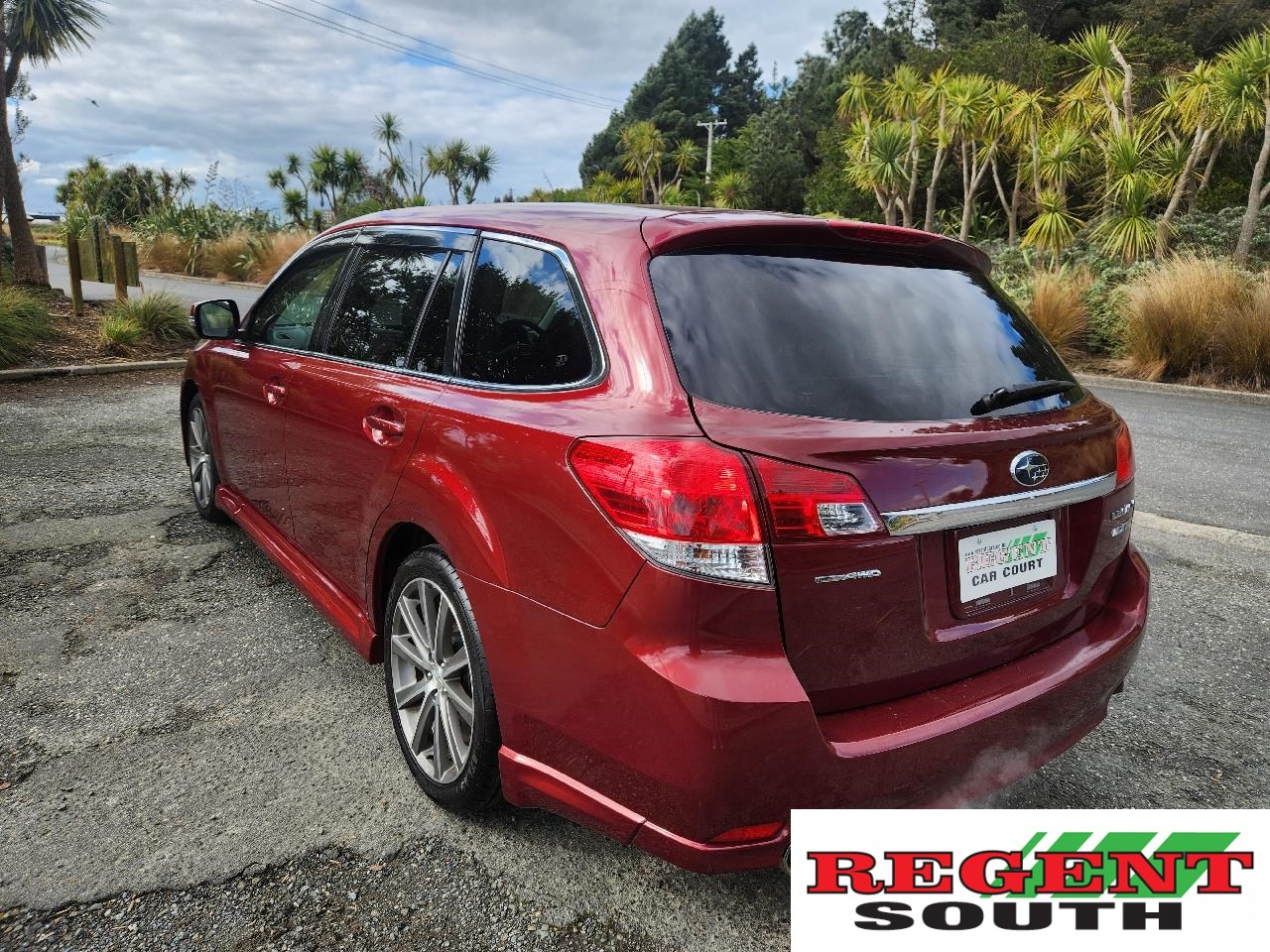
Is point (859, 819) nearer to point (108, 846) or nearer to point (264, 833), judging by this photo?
point (264, 833)

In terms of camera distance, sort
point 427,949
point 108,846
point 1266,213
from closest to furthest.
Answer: point 427,949, point 108,846, point 1266,213

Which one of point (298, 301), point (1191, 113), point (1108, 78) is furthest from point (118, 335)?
point (1108, 78)

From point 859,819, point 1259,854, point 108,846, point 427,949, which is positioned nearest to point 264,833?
point 108,846

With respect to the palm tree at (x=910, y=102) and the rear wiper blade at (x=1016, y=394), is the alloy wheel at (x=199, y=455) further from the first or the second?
the palm tree at (x=910, y=102)

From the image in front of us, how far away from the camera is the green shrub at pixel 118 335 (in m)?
10.4

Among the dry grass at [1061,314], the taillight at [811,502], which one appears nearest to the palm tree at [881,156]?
the dry grass at [1061,314]

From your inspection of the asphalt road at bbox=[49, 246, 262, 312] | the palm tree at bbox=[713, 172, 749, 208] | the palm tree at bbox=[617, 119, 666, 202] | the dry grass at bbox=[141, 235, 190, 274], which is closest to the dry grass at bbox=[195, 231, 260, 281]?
the asphalt road at bbox=[49, 246, 262, 312]

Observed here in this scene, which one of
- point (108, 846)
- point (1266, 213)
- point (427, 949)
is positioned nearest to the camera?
point (427, 949)

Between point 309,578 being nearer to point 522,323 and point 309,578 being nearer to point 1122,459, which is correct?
point 522,323

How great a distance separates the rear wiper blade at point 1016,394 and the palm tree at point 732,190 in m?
44.9

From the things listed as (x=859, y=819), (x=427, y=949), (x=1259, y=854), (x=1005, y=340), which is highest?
(x=1005, y=340)

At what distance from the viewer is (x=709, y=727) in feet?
5.05

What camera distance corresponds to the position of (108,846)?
2.14m

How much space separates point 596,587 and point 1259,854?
4.88ft
